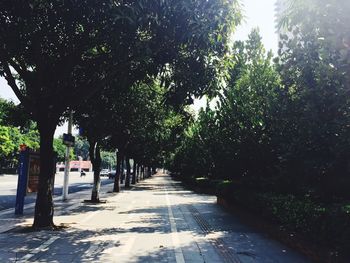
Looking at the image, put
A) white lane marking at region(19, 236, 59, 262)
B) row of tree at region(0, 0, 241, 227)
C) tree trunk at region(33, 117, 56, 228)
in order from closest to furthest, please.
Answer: white lane marking at region(19, 236, 59, 262)
row of tree at region(0, 0, 241, 227)
tree trunk at region(33, 117, 56, 228)

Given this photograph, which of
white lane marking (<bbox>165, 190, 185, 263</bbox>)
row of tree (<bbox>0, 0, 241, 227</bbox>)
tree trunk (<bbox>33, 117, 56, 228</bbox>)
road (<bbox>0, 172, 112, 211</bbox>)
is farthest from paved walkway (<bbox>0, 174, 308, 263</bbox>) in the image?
road (<bbox>0, 172, 112, 211</bbox>)

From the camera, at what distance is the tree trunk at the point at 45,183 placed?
1216 cm

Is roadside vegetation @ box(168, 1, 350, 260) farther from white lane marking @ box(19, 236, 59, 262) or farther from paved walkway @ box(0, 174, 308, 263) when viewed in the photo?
white lane marking @ box(19, 236, 59, 262)

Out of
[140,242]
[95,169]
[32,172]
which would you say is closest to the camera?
[140,242]

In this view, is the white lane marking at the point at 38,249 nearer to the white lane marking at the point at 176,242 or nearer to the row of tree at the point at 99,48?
the row of tree at the point at 99,48

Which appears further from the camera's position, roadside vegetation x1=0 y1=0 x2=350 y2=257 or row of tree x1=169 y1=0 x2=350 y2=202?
roadside vegetation x1=0 y1=0 x2=350 y2=257

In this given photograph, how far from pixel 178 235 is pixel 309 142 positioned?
15.2 feet

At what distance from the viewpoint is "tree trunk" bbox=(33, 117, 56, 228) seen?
12164 millimetres

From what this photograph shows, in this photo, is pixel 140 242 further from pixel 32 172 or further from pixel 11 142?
pixel 11 142

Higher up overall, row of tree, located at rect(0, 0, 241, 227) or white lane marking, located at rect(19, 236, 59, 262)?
row of tree, located at rect(0, 0, 241, 227)

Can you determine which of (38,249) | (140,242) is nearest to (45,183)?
(38,249)

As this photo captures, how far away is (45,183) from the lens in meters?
12.4

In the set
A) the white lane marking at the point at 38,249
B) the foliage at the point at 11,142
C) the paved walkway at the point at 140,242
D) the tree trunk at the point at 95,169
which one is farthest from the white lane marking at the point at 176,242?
the foliage at the point at 11,142

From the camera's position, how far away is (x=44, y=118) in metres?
12.6
